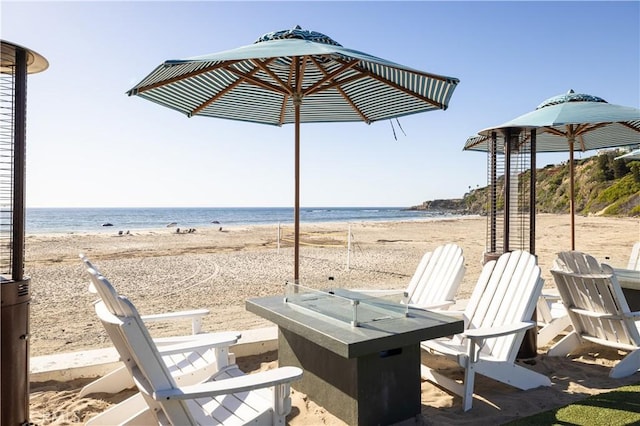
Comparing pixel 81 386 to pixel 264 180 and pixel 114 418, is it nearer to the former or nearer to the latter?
pixel 114 418

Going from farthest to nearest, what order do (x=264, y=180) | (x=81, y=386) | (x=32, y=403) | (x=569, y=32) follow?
(x=264, y=180), (x=569, y=32), (x=81, y=386), (x=32, y=403)

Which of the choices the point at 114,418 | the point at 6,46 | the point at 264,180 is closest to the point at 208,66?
the point at 6,46

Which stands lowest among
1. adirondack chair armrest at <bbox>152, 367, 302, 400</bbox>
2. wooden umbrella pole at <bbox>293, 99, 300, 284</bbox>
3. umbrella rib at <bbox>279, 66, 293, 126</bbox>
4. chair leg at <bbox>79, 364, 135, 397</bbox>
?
chair leg at <bbox>79, 364, 135, 397</bbox>

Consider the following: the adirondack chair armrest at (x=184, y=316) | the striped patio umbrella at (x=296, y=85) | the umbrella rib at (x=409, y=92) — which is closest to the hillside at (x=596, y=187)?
the striped patio umbrella at (x=296, y=85)

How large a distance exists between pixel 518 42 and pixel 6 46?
35.6 feet

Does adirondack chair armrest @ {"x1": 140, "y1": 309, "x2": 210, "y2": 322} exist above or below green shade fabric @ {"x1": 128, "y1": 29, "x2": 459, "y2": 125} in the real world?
below

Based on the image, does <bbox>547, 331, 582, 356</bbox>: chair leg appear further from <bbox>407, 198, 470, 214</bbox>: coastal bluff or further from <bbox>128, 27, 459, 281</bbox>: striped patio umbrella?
<bbox>407, 198, 470, 214</bbox>: coastal bluff

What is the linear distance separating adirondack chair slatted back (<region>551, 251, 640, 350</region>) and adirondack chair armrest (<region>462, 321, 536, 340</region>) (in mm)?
1020

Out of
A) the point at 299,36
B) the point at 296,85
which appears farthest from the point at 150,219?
the point at 299,36

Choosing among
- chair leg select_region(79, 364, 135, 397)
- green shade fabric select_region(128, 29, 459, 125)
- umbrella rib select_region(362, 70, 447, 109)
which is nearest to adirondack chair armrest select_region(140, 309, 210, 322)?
chair leg select_region(79, 364, 135, 397)

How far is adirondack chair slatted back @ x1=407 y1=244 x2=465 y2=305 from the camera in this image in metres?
4.12

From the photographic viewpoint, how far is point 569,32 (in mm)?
10336

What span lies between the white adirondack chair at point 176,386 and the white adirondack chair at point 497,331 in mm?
1427

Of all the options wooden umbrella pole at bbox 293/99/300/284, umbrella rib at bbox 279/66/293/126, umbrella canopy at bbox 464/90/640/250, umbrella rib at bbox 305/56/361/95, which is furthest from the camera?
umbrella canopy at bbox 464/90/640/250
